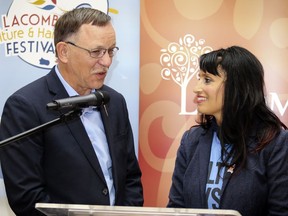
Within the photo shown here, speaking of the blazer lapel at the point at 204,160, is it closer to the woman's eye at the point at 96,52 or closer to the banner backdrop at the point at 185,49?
the woman's eye at the point at 96,52

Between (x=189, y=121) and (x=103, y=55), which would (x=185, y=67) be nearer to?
(x=189, y=121)

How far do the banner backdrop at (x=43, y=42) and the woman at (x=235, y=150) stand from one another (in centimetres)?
103

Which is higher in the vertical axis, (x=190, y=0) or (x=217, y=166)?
(x=190, y=0)

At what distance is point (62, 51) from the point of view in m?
2.24

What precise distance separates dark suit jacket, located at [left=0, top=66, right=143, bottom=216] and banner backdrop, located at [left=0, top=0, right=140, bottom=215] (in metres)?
1.03

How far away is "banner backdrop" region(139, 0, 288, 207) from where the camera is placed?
321 cm

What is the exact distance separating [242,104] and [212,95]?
17 centimetres

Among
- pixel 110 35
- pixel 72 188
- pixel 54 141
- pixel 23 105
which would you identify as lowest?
pixel 72 188

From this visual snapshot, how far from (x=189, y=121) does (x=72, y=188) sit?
4.60 ft

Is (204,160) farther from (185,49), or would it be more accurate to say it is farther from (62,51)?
(185,49)

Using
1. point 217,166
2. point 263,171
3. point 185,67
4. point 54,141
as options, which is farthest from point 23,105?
point 185,67

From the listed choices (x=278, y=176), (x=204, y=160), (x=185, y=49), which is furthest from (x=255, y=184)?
(x=185, y=49)

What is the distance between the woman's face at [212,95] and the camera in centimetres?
225

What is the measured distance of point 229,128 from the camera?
2244 mm
